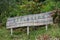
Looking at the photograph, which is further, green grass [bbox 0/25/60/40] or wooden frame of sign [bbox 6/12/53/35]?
wooden frame of sign [bbox 6/12/53/35]

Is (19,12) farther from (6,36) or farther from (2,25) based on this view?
(6,36)

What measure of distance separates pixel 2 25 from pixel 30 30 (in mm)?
2207

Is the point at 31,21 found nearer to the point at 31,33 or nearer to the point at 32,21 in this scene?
the point at 32,21

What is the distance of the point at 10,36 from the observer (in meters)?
11.9

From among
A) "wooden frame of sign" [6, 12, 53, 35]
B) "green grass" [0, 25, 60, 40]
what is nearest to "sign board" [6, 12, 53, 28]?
"wooden frame of sign" [6, 12, 53, 35]

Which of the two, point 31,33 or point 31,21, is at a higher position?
point 31,21

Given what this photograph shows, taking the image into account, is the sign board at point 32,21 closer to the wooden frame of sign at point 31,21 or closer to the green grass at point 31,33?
the wooden frame of sign at point 31,21

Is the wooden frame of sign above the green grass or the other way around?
above

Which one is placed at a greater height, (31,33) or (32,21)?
(32,21)

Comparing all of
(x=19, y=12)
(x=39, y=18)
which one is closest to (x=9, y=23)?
(x=39, y=18)

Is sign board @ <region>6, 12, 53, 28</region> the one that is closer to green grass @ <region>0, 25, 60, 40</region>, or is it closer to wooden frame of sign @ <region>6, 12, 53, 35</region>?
wooden frame of sign @ <region>6, 12, 53, 35</region>

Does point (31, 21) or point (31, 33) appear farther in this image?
point (31, 21)

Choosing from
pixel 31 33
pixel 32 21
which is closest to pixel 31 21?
pixel 32 21

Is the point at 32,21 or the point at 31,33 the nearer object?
the point at 31,33
